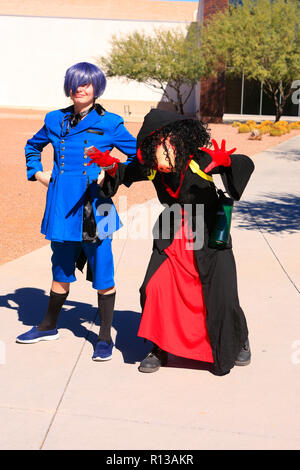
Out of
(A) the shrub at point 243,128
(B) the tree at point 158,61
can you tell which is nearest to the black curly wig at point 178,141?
(A) the shrub at point 243,128

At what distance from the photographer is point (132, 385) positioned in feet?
12.6

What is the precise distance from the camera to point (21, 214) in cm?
1016

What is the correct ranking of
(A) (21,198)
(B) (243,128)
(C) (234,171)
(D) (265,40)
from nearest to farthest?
(C) (234,171), (A) (21,198), (B) (243,128), (D) (265,40)

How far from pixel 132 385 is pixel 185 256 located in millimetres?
808

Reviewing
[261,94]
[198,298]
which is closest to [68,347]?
[198,298]

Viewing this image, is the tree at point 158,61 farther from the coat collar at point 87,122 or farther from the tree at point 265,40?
the coat collar at point 87,122

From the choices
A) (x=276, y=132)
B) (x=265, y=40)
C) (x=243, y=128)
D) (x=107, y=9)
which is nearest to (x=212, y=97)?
(x=265, y=40)

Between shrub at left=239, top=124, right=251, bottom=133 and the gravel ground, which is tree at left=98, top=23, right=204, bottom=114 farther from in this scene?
the gravel ground

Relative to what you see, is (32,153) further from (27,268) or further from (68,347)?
(27,268)

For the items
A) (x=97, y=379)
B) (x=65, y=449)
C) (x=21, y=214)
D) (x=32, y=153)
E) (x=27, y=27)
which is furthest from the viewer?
(x=27, y=27)

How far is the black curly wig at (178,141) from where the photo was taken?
3.77m

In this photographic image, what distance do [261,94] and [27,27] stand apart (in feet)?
59.8

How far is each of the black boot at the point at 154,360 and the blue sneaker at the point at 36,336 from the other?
0.79 metres

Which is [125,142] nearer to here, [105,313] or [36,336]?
[105,313]
